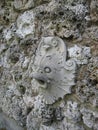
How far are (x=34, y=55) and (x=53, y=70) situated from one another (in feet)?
0.68

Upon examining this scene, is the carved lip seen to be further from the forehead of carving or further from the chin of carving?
the forehead of carving

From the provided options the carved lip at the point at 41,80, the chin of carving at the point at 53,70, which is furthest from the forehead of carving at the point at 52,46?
the carved lip at the point at 41,80

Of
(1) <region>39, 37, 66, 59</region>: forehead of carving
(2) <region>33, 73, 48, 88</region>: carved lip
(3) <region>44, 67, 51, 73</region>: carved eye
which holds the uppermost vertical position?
(1) <region>39, 37, 66, 59</region>: forehead of carving

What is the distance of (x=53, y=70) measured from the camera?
1526 millimetres

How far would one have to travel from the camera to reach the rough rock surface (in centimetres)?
141

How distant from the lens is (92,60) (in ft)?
4.58

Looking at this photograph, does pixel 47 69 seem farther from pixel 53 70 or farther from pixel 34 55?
pixel 34 55

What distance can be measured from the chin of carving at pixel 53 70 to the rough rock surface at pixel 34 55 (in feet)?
0.10

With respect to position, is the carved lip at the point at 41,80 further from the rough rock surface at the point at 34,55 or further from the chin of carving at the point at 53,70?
the rough rock surface at the point at 34,55

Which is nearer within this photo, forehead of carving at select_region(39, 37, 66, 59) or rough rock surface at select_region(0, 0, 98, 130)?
rough rock surface at select_region(0, 0, 98, 130)

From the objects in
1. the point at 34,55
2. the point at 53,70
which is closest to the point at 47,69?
the point at 53,70

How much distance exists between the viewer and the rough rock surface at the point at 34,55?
1.41 m

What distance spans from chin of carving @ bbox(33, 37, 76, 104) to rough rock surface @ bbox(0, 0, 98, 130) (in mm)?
30

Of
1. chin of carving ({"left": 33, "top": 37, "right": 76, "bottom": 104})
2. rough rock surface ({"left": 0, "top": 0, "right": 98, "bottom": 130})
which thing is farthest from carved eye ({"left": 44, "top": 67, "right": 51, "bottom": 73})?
rough rock surface ({"left": 0, "top": 0, "right": 98, "bottom": 130})
